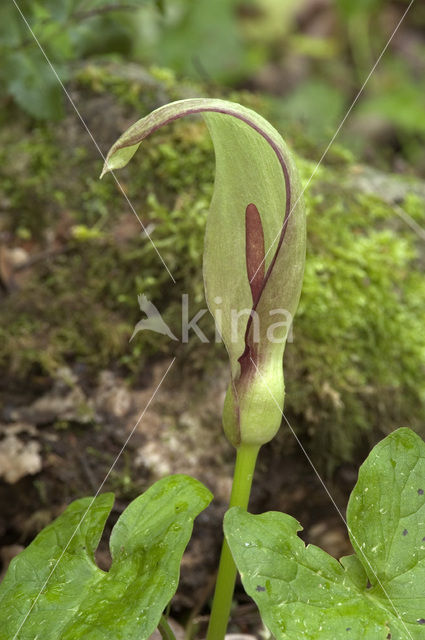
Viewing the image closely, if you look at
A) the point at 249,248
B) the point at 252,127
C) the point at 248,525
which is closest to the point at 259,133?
the point at 252,127

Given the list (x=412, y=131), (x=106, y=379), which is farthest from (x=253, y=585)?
(x=412, y=131)

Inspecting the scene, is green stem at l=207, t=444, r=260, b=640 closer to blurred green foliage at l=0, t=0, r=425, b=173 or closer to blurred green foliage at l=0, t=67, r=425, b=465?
blurred green foliage at l=0, t=67, r=425, b=465

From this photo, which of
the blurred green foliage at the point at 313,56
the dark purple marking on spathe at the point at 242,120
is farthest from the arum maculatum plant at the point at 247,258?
the blurred green foliage at the point at 313,56

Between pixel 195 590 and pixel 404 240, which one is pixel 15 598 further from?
pixel 404 240

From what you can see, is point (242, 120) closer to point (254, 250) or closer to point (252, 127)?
point (252, 127)

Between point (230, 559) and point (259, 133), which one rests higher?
point (259, 133)

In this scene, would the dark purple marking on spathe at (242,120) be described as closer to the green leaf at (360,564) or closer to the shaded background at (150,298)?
the green leaf at (360,564)
